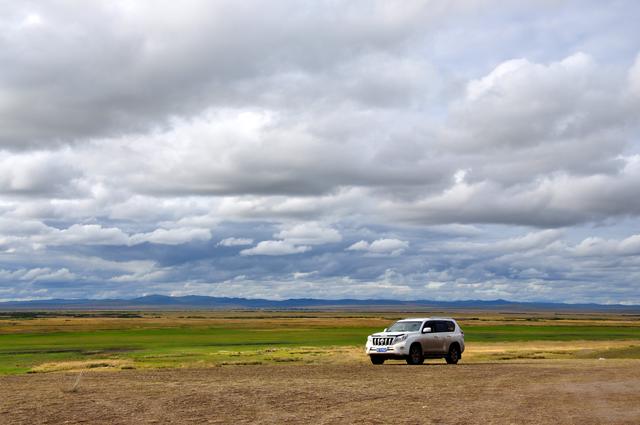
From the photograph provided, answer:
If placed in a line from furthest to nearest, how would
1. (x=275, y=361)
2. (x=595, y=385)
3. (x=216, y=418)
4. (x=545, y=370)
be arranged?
(x=275, y=361) → (x=545, y=370) → (x=595, y=385) → (x=216, y=418)

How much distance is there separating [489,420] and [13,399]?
11.7 meters

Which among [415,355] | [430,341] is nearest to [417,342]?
[415,355]

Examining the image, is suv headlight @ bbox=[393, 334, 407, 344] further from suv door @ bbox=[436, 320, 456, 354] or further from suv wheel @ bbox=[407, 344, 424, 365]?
suv door @ bbox=[436, 320, 456, 354]

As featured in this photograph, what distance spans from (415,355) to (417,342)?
1.96 feet

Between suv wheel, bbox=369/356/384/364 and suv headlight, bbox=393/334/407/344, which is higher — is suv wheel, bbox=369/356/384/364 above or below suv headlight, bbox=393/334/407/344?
below

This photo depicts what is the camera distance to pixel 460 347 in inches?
1455

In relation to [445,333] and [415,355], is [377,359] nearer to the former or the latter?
[415,355]

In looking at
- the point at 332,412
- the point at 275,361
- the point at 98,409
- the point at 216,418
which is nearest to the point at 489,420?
the point at 332,412

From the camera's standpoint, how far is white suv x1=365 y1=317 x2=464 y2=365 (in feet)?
114

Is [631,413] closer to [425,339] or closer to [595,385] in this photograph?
[595,385]

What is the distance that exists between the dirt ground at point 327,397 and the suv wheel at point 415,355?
5513 millimetres

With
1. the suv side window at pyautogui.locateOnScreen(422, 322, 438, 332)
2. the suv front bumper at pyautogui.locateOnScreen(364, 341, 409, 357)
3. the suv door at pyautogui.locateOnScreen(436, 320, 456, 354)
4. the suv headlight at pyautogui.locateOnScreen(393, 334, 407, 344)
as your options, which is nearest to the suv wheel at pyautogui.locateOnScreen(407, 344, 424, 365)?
the suv front bumper at pyautogui.locateOnScreen(364, 341, 409, 357)

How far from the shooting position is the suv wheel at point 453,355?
36.3 metres

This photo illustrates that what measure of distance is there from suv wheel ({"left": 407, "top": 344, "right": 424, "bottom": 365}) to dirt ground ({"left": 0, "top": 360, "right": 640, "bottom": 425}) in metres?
5.51
